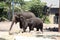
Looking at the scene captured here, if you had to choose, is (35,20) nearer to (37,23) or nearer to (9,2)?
(37,23)

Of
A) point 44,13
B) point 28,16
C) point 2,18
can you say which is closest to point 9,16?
point 2,18

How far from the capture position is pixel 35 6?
24594 millimetres

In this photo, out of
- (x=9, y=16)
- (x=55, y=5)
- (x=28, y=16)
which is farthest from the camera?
(x=55, y=5)

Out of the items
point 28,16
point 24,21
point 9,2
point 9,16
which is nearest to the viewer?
point 24,21

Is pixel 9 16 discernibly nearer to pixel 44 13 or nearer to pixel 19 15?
pixel 44 13

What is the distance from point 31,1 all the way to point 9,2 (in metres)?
3.36

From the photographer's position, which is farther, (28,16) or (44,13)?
(44,13)

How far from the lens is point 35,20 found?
1235 cm

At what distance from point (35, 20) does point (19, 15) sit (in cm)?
79

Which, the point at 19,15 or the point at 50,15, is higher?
the point at 19,15

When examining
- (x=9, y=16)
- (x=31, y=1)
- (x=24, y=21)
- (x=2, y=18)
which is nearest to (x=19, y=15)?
(x=24, y=21)

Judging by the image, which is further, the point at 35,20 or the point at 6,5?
the point at 6,5

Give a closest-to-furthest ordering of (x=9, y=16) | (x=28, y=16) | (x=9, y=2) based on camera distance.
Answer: (x=28, y=16) < (x=9, y=16) < (x=9, y=2)

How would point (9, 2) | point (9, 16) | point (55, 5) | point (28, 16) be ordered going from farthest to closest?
point (55, 5)
point (9, 2)
point (9, 16)
point (28, 16)
